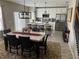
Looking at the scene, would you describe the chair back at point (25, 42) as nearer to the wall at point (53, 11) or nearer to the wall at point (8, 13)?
the wall at point (8, 13)

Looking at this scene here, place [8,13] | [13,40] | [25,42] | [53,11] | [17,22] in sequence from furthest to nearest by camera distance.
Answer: [53,11] → [17,22] → [8,13] → [13,40] → [25,42]

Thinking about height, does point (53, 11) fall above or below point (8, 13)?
above

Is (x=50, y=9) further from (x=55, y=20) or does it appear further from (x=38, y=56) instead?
(x=38, y=56)

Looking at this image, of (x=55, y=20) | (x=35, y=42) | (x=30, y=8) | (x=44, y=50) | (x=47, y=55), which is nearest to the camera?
(x=35, y=42)

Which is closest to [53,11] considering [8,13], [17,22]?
[17,22]


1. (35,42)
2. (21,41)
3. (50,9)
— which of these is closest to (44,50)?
(35,42)

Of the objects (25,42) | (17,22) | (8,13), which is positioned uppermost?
(8,13)

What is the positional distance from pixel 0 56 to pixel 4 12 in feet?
12.0

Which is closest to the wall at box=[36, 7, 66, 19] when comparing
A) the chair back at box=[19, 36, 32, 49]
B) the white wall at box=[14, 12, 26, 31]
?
the white wall at box=[14, 12, 26, 31]

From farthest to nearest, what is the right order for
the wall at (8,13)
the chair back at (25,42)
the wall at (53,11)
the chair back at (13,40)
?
the wall at (53,11) < the wall at (8,13) < the chair back at (13,40) < the chair back at (25,42)

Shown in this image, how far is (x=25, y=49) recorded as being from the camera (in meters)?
4.42

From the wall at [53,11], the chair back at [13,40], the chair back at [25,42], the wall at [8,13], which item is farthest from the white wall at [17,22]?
the chair back at [25,42]

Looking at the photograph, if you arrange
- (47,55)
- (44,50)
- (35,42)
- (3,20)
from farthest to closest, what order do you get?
1. (3,20)
2. (44,50)
3. (47,55)
4. (35,42)

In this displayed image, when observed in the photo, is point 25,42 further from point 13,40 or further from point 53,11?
point 53,11
